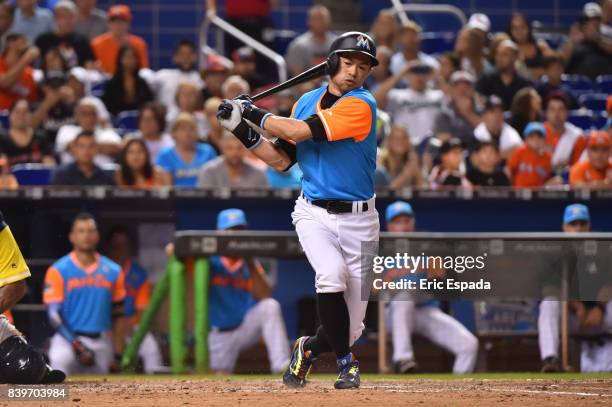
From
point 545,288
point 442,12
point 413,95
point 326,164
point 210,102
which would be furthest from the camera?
point 442,12

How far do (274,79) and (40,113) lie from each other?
301 centimetres

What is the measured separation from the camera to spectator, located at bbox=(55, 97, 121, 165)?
1067 centimetres

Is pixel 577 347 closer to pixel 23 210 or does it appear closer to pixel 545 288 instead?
pixel 545 288

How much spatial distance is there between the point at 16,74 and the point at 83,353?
4054 mm

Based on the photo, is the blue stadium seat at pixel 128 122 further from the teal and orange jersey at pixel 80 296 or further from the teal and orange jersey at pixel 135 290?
the teal and orange jersey at pixel 80 296

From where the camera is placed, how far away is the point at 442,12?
14.8 meters

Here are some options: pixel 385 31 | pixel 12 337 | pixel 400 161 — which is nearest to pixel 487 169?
pixel 400 161

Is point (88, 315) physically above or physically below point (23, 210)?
below

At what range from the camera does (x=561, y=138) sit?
37.3ft

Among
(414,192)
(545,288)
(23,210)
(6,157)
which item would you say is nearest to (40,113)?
(6,157)

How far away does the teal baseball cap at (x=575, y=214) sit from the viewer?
8891mm

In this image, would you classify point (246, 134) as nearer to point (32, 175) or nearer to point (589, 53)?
point (32, 175)

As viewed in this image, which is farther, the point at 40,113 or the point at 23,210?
the point at 40,113

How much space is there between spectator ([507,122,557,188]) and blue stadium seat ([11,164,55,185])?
13.0ft
